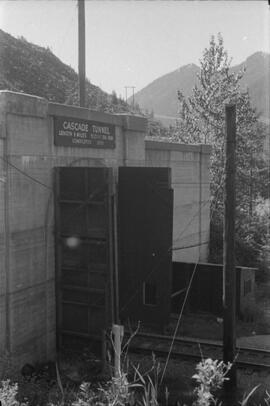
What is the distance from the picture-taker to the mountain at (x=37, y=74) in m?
45.7

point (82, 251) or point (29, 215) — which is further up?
point (29, 215)

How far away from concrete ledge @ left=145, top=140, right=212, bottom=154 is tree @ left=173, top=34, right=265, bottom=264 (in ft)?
12.4

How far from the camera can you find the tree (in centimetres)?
2605

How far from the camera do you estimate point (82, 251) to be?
11.9 meters

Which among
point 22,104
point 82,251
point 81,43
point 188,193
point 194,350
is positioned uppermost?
point 81,43

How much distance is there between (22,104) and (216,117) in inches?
666

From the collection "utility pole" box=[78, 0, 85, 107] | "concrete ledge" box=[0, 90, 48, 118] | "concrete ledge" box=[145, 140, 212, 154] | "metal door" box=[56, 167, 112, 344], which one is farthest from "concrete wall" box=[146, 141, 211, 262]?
"concrete ledge" box=[0, 90, 48, 118]

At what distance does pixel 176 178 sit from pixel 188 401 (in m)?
11.8

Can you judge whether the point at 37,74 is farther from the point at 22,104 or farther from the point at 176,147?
the point at 22,104

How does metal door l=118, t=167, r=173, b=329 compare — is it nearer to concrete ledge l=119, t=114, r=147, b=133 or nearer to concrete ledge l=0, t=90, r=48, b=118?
concrete ledge l=119, t=114, r=147, b=133

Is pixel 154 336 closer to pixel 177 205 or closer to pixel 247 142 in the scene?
pixel 177 205

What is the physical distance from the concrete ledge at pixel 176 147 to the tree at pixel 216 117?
3.79 m

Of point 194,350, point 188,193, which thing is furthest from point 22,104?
point 188,193

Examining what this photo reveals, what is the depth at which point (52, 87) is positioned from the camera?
4931cm
